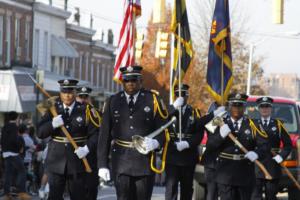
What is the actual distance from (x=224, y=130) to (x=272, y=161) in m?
2.28

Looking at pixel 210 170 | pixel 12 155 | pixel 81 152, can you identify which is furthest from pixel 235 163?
pixel 12 155

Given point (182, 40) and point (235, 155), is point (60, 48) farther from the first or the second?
point (235, 155)

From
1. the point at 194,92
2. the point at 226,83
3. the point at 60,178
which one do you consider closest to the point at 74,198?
the point at 60,178

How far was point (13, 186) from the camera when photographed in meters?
19.0

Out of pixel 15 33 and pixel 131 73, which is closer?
pixel 131 73

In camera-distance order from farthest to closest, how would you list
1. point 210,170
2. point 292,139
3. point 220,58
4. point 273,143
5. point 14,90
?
point 14,90, point 292,139, point 220,58, point 273,143, point 210,170

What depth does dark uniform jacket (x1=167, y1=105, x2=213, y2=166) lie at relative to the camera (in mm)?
13852

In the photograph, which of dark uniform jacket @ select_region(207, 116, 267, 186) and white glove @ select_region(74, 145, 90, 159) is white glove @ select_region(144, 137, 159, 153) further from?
dark uniform jacket @ select_region(207, 116, 267, 186)

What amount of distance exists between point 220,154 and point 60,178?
7.19ft

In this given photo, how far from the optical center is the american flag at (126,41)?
14.8 meters

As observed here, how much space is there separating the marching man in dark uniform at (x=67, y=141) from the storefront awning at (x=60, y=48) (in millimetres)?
36971

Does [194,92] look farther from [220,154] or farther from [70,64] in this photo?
[220,154]

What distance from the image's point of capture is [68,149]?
12125 mm

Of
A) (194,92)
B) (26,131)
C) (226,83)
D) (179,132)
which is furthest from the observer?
(194,92)
